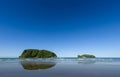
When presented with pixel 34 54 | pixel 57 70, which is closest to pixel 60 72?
pixel 57 70

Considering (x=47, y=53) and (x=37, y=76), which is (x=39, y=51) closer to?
(x=47, y=53)

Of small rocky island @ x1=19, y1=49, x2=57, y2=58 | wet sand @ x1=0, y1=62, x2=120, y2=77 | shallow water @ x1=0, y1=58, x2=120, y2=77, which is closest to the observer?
wet sand @ x1=0, y1=62, x2=120, y2=77

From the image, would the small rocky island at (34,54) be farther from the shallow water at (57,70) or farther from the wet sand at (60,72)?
the wet sand at (60,72)

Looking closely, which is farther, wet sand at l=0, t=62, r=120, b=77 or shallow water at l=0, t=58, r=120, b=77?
shallow water at l=0, t=58, r=120, b=77

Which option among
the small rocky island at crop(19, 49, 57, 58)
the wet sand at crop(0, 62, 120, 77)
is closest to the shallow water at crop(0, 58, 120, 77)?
the wet sand at crop(0, 62, 120, 77)

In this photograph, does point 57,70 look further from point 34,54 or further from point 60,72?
point 34,54

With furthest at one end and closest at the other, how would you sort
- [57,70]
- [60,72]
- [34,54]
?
[34,54], [57,70], [60,72]

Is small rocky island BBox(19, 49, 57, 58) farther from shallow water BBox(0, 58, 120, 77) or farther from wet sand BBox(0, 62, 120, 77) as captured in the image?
wet sand BBox(0, 62, 120, 77)

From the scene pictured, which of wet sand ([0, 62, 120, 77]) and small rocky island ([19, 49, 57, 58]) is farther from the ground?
small rocky island ([19, 49, 57, 58])

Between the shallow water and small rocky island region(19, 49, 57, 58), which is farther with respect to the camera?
small rocky island region(19, 49, 57, 58)

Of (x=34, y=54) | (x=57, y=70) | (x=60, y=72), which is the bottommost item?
(x=60, y=72)

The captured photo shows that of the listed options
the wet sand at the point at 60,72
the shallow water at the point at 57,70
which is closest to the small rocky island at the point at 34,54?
the shallow water at the point at 57,70

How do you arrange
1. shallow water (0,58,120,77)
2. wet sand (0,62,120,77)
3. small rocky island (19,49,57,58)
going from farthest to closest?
small rocky island (19,49,57,58) < shallow water (0,58,120,77) < wet sand (0,62,120,77)

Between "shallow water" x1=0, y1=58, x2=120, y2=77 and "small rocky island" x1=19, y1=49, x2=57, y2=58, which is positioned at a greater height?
"small rocky island" x1=19, y1=49, x2=57, y2=58
